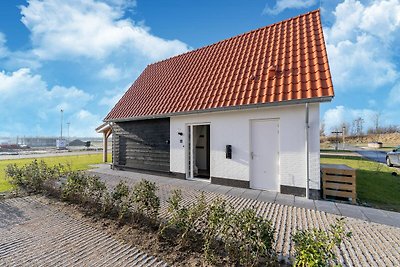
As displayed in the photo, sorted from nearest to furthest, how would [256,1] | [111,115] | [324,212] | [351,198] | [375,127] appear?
1. [324,212]
2. [351,198]
3. [256,1]
4. [111,115]
5. [375,127]

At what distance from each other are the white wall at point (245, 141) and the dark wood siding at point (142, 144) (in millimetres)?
600

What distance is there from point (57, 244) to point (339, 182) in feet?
24.1

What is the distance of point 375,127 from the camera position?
56.7m

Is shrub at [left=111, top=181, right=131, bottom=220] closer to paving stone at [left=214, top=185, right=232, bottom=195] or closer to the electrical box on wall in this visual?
paving stone at [left=214, top=185, right=232, bottom=195]

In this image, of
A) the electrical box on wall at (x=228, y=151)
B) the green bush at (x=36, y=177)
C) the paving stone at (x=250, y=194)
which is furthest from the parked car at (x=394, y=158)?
the green bush at (x=36, y=177)

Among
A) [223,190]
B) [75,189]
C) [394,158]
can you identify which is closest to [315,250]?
[223,190]

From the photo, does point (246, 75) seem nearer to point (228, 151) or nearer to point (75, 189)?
point (228, 151)

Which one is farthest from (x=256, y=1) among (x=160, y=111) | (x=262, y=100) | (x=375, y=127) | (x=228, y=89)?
(x=375, y=127)

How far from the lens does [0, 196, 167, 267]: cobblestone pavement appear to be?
9.97 feet

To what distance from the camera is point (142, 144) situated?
1034cm

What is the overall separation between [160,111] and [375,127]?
71264 millimetres

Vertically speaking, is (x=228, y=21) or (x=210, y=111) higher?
(x=228, y=21)

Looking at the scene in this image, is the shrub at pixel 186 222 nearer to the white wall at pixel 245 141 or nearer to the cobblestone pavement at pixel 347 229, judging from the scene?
the cobblestone pavement at pixel 347 229

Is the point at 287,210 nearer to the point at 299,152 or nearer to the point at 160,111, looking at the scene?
the point at 299,152
